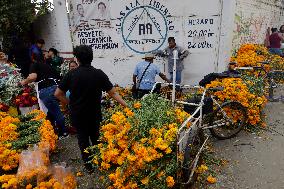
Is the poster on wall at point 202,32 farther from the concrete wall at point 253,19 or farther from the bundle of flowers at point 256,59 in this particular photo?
the concrete wall at point 253,19

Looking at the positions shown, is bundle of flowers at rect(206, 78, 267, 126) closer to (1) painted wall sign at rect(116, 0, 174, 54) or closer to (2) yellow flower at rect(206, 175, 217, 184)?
(2) yellow flower at rect(206, 175, 217, 184)

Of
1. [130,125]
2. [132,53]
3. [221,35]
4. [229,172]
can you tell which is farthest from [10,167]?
[221,35]

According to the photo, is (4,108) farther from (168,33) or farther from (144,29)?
(168,33)

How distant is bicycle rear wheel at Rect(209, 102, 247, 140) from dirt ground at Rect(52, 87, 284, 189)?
0.18 meters

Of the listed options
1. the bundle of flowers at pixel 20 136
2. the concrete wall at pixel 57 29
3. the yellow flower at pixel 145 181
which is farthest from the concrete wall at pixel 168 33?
the yellow flower at pixel 145 181

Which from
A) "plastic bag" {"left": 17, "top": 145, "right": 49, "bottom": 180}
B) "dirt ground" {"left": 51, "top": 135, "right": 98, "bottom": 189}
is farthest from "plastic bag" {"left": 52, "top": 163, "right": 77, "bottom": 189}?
"dirt ground" {"left": 51, "top": 135, "right": 98, "bottom": 189}

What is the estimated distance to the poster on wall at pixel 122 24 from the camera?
30.2 ft

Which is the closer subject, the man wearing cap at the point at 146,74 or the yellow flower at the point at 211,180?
the yellow flower at the point at 211,180

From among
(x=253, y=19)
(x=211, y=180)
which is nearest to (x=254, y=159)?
(x=211, y=180)

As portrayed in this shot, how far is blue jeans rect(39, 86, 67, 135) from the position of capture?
6582 mm

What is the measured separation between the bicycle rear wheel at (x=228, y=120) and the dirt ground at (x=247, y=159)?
18cm

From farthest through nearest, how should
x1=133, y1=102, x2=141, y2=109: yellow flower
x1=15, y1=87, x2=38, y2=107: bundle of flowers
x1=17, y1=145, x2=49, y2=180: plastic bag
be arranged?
x1=15, y1=87, x2=38, y2=107: bundle of flowers
x1=133, y1=102, x2=141, y2=109: yellow flower
x1=17, y1=145, x2=49, y2=180: plastic bag

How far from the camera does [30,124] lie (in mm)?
5926

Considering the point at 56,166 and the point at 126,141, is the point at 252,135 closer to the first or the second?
the point at 126,141
